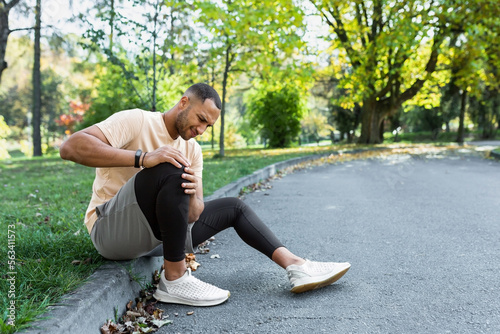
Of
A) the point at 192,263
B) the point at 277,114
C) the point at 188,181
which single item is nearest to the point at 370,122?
the point at 277,114

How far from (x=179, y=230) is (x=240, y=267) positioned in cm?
106

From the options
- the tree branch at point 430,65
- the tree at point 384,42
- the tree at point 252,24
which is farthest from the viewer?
the tree branch at point 430,65

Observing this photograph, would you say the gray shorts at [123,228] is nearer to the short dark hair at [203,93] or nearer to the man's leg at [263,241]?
the man's leg at [263,241]

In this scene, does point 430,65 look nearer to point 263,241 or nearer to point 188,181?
point 263,241

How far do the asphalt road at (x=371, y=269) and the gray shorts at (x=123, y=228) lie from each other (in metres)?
0.45

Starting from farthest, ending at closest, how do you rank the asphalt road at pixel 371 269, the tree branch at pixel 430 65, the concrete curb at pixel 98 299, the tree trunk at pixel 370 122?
the tree trunk at pixel 370 122 < the tree branch at pixel 430 65 < the asphalt road at pixel 371 269 < the concrete curb at pixel 98 299

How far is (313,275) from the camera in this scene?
2.97 meters

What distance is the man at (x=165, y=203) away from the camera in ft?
8.58

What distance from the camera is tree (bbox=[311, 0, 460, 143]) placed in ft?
55.2

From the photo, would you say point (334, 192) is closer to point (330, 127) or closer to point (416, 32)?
point (416, 32)

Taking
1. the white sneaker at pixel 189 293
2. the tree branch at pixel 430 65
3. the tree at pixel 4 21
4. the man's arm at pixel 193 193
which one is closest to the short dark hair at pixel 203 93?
the man's arm at pixel 193 193

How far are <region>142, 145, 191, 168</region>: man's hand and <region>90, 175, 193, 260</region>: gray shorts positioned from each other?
19 cm

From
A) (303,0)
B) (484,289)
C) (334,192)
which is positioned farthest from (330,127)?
(484,289)

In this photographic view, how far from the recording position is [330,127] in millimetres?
38312
